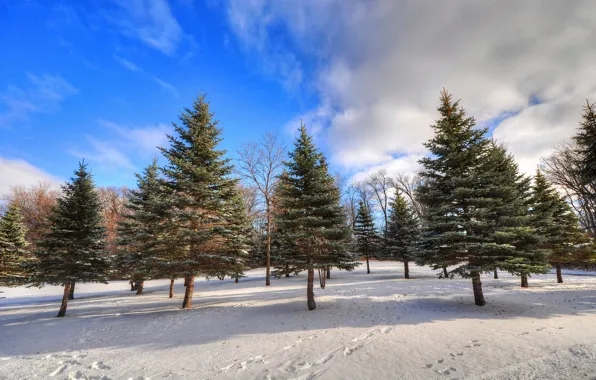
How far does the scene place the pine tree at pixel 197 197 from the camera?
12.9 meters

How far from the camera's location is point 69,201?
15125 millimetres

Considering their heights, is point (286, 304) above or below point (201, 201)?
below

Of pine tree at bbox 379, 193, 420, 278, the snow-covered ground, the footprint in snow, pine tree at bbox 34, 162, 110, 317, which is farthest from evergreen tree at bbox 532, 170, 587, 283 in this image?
pine tree at bbox 34, 162, 110, 317

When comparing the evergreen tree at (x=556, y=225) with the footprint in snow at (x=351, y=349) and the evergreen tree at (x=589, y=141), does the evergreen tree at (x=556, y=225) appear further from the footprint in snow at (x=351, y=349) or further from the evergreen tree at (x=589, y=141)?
the footprint in snow at (x=351, y=349)

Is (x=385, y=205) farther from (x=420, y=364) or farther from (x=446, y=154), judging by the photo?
(x=420, y=364)

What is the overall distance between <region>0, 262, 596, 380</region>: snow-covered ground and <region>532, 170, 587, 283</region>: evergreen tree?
3920 millimetres

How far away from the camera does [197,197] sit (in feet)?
45.2

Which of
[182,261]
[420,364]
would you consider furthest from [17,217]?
[420,364]

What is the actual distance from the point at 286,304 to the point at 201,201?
718 cm

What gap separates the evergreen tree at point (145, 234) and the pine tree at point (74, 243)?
1998 mm

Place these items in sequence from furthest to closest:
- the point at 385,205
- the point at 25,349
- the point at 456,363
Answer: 1. the point at 385,205
2. the point at 25,349
3. the point at 456,363

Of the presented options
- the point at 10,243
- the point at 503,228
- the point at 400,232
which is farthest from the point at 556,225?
the point at 10,243

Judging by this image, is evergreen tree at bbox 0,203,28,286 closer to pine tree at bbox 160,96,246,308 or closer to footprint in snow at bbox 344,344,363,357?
pine tree at bbox 160,96,246,308

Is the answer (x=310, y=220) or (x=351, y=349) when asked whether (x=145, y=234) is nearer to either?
(x=310, y=220)
